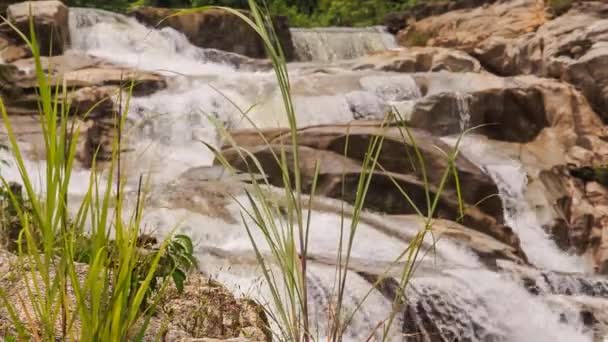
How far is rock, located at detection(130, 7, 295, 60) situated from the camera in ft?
52.9

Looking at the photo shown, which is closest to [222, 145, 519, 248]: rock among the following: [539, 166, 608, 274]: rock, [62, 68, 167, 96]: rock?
[539, 166, 608, 274]: rock

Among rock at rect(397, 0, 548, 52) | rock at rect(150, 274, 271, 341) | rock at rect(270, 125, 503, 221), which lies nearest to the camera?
rock at rect(150, 274, 271, 341)

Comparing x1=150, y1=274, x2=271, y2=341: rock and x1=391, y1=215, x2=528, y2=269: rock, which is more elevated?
x1=150, y1=274, x2=271, y2=341: rock

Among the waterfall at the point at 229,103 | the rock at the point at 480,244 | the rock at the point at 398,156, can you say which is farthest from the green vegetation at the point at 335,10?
the rock at the point at 480,244

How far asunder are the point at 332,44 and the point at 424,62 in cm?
396

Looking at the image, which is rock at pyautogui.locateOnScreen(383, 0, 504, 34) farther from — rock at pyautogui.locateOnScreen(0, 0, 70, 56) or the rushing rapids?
rock at pyautogui.locateOnScreen(0, 0, 70, 56)

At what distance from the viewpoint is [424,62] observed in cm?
1456

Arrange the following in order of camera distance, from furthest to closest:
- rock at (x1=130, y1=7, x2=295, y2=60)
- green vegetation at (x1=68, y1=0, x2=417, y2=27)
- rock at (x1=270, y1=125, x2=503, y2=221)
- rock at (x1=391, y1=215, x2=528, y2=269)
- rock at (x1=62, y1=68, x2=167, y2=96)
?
green vegetation at (x1=68, y1=0, x2=417, y2=27), rock at (x1=130, y1=7, x2=295, y2=60), rock at (x1=62, y1=68, x2=167, y2=96), rock at (x1=270, y1=125, x2=503, y2=221), rock at (x1=391, y1=215, x2=528, y2=269)

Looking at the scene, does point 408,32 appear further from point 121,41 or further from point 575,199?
point 575,199

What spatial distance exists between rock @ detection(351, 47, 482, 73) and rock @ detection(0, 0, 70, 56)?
5.23m

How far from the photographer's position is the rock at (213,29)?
16125mm

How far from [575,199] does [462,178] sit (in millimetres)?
2588

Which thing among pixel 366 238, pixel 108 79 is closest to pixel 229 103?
pixel 108 79

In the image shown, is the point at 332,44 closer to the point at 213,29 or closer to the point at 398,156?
the point at 213,29
